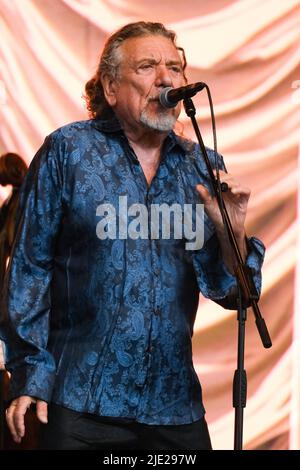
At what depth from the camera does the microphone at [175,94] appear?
7.00 feet

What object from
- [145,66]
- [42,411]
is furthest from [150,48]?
[42,411]

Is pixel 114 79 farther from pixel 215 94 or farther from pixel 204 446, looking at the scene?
pixel 215 94

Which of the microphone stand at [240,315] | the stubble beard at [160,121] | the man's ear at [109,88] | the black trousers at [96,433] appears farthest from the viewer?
the man's ear at [109,88]

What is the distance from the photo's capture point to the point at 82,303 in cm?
231

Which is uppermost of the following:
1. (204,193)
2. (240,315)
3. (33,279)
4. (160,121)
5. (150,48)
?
(150,48)

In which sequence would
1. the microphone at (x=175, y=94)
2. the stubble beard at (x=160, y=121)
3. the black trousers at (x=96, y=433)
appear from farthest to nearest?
the stubble beard at (x=160, y=121)
the black trousers at (x=96, y=433)
the microphone at (x=175, y=94)

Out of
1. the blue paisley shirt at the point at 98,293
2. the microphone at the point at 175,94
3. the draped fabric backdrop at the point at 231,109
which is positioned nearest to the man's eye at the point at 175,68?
the microphone at the point at 175,94

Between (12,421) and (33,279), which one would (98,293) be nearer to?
(33,279)

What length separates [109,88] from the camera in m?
2.58

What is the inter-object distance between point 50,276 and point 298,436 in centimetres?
203

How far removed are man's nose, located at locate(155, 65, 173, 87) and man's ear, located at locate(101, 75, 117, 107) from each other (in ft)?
0.57

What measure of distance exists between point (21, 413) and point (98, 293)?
1.13ft

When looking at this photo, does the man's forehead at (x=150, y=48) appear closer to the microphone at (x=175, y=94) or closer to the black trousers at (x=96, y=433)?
the microphone at (x=175, y=94)

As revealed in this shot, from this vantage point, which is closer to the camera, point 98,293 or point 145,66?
point 98,293
